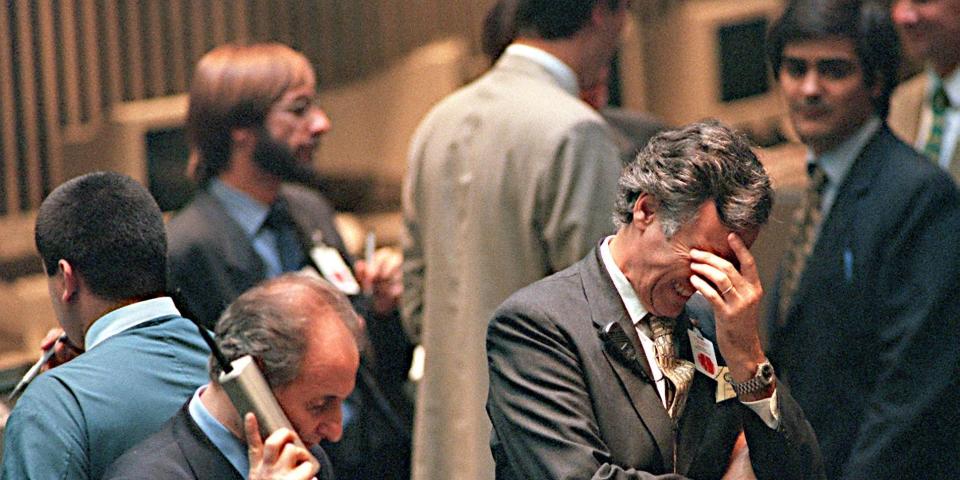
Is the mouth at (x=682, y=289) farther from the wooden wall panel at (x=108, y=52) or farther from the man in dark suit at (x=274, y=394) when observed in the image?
the wooden wall panel at (x=108, y=52)

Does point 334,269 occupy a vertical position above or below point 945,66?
below

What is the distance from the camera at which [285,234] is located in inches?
185

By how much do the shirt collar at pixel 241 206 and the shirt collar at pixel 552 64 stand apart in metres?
0.90

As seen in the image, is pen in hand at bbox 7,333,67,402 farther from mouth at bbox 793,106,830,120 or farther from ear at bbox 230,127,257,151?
mouth at bbox 793,106,830,120

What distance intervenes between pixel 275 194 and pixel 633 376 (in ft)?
6.83

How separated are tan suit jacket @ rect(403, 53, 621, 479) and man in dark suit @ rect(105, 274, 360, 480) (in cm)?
112

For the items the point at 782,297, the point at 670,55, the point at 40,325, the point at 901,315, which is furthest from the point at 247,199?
the point at 670,55

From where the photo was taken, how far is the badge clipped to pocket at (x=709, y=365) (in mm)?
2914

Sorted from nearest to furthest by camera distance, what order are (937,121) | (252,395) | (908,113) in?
(252,395)
(937,121)
(908,113)

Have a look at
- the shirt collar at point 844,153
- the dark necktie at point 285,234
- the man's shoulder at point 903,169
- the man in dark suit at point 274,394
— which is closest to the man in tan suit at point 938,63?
the shirt collar at point 844,153

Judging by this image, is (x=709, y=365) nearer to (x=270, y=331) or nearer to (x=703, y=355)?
(x=703, y=355)

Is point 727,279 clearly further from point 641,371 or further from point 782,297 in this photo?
point 782,297

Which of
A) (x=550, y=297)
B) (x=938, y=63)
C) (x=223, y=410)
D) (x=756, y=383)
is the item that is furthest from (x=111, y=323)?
(x=938, y=63)

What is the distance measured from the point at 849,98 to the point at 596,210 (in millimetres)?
936
